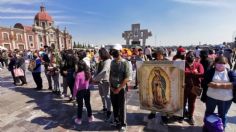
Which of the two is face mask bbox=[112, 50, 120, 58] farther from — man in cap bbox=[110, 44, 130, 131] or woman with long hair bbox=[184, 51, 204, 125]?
woman with long hair bbox=[184, 51, 204, 125]

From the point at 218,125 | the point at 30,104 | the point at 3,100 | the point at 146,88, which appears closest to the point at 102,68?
the point at 146,88

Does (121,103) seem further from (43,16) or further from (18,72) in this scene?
(43,16)

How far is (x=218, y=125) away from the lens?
303cm

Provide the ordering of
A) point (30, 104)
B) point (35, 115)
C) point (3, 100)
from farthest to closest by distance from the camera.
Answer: point (3, 100) < point (30, 104) < point (35, 115)

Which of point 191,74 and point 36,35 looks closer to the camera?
point 191,74

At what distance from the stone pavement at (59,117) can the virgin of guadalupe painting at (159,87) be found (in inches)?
20.1

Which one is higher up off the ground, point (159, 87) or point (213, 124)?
point (159, 87)

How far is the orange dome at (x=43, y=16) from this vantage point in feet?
232

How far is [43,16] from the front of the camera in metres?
72.3

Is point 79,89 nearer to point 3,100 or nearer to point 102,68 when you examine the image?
point 102,68

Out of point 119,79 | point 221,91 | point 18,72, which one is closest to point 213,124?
point 221,91

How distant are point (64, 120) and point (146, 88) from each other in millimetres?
2153

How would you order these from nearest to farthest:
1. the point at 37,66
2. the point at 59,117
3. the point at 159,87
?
the point at 159,87, the point at 59,117, the point at 37,66

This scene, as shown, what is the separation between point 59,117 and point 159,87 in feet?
8.65
